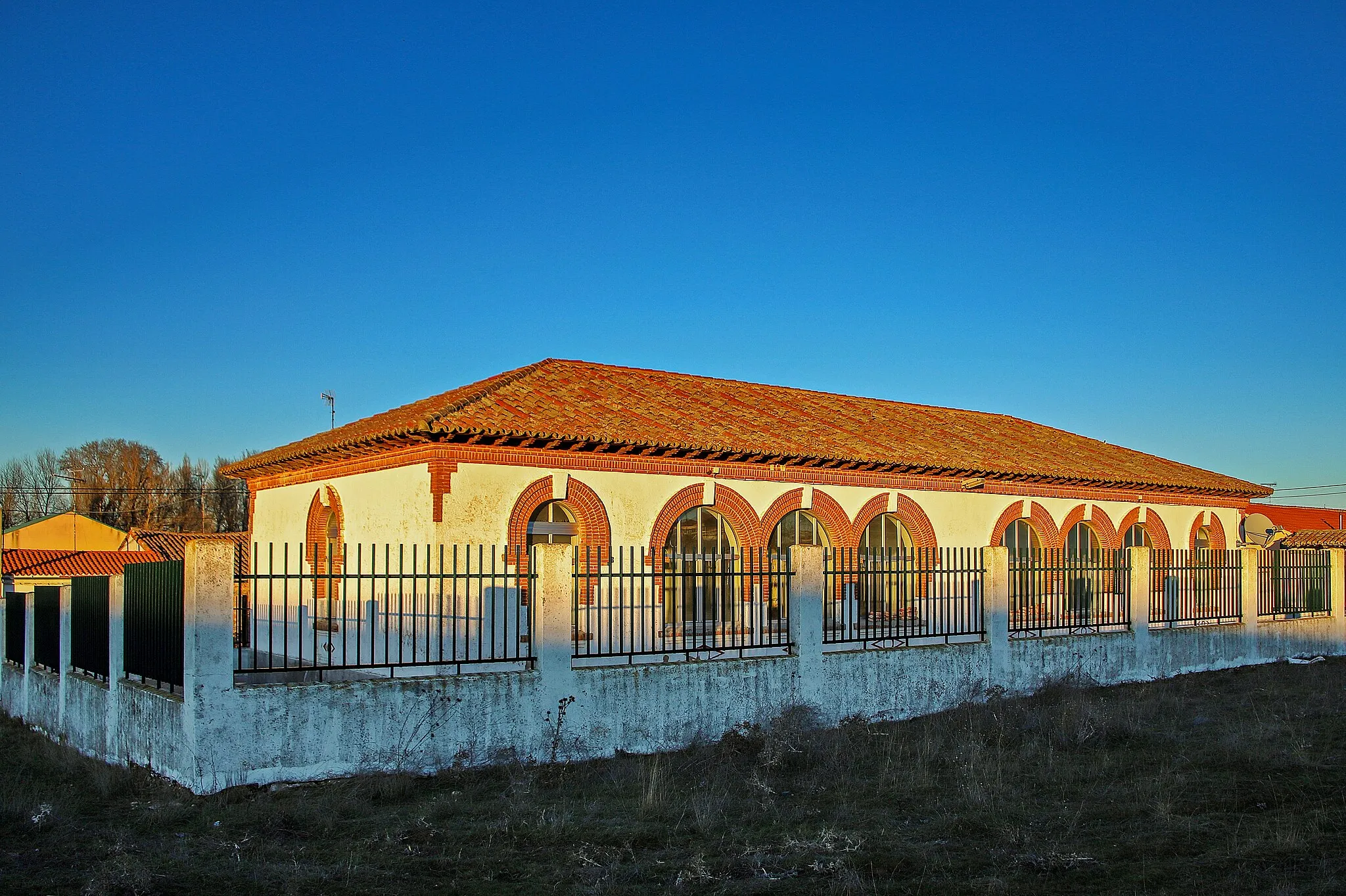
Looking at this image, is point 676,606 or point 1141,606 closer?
point 676,606

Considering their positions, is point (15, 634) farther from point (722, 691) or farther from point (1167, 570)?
point (1167, 570)

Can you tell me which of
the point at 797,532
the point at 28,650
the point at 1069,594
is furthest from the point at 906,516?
the point at 28,650

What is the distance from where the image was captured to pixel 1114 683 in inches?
575

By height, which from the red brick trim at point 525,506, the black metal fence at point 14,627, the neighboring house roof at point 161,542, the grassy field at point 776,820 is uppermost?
the red brick trim at point 525,506

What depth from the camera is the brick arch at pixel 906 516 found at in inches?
760

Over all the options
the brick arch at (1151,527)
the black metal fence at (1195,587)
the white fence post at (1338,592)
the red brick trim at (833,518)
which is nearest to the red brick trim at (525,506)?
the red brick trim at (833,518)

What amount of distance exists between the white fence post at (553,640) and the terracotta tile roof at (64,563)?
27.7m

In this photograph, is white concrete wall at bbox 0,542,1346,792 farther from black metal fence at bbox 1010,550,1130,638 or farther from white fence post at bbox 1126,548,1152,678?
white fence post at bbox 1126,548,1152,678

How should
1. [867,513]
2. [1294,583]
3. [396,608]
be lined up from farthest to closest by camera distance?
[867,513] → [1294,583] → [396,608]

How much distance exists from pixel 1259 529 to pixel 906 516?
10237mm

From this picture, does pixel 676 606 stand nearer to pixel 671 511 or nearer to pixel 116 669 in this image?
pixel 671 511

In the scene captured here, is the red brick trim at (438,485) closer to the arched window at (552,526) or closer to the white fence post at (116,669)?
the arched window at (552,526)

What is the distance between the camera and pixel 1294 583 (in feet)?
59.6

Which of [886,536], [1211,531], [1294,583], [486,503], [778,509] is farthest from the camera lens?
[1211,531]
